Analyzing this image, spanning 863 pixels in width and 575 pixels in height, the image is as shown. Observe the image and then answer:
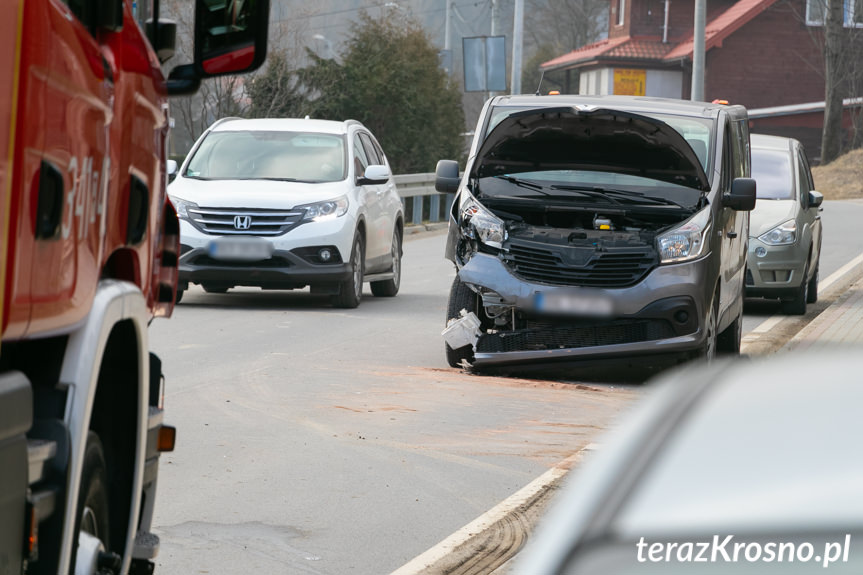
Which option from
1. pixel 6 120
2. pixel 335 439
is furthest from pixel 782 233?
pixel 6 120

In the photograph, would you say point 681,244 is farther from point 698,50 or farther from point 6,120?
point 698,50

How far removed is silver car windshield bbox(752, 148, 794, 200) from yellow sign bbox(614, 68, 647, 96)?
54.9 metres

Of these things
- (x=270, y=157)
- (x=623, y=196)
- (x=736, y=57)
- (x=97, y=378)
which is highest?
(x=736, y=57)

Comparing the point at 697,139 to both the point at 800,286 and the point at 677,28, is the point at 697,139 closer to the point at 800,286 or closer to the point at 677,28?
the point at 800,286

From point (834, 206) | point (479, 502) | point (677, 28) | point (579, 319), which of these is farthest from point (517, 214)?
point (677, 28)

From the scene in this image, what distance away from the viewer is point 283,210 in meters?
14.9

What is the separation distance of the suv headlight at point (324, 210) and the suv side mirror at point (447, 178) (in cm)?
368

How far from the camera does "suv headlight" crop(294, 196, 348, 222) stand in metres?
15.0

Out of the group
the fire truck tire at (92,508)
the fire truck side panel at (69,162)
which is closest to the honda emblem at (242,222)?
the fire truck tire at (92,508)

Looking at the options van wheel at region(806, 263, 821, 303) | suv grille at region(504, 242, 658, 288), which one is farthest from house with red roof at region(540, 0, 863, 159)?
suv grille at region(504, 242, 658, 288)

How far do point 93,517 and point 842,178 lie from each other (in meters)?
46.9

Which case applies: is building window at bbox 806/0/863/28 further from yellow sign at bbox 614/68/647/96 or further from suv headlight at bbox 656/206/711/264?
suv headlight at bbox 656/206/711/264

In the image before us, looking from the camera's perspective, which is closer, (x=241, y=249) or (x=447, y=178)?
(x=447, y=178)

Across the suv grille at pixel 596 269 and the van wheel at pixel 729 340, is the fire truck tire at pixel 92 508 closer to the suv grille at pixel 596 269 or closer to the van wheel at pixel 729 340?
the suv grille at pixel 596 269
